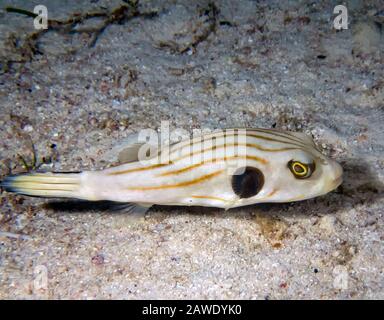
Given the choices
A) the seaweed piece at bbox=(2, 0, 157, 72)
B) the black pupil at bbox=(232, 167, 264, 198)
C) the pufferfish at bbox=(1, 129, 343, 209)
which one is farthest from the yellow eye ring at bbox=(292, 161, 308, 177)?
the seaweed piece at bbox=(2, 0, 157, 72)

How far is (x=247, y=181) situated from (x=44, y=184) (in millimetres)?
1677

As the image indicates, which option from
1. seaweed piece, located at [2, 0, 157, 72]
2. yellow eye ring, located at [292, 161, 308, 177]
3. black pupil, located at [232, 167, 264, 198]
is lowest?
black pupil, located at [232, 167, 264, 198]

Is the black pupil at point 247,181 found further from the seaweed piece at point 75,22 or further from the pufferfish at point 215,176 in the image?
the seaweed piece at point 75,22

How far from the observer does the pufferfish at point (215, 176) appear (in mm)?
2949

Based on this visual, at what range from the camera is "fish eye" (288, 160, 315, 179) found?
9.60 ft

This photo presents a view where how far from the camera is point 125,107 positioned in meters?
4.57

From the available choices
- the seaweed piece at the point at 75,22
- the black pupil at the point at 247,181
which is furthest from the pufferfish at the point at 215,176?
the seaweed piece at the point at 75,22

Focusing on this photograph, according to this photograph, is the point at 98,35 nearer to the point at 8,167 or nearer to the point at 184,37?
the point at 184,37

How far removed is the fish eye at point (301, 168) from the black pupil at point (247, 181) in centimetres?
24

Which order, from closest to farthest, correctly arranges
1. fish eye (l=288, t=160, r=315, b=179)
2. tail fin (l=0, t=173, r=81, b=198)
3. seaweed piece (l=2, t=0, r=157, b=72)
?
fish eye (l=288, t=160, r=315, b=179) < tail fin (l=0, t=173, r=81, b=198) < seaweed piece (l=2, t=0, r=157, b=72)

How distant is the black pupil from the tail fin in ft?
4.33

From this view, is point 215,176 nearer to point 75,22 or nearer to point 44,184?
point 44,184

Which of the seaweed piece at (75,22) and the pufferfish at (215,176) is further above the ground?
the seaweed piece at (75,22)

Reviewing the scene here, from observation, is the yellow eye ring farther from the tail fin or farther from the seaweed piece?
the seaweed piece
